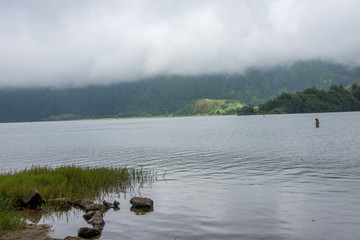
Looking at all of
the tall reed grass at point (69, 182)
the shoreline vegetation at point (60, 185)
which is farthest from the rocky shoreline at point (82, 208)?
the tall reed grass at point (69, 182)

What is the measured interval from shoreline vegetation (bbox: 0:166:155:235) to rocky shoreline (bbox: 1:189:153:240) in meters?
0.66

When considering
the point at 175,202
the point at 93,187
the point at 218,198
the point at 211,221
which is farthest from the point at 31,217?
the point at 218,198

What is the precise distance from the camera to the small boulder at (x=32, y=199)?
24031 mm

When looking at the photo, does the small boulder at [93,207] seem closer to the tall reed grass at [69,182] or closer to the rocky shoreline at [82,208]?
the rocky shoreline at [82,208]

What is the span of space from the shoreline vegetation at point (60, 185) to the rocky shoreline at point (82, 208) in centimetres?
66

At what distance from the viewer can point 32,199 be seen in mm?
24125

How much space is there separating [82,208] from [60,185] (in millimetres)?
5754

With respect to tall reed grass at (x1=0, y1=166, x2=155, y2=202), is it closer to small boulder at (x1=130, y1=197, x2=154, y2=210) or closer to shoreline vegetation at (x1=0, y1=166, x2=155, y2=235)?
shoreline vegetation at (x1=0, y1=166, x2=155, y2=235)

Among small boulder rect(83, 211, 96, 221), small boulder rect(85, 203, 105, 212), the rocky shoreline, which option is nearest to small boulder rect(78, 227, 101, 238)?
the rocky shoreline

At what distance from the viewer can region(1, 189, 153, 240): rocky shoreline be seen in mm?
18281

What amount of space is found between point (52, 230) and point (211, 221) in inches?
420

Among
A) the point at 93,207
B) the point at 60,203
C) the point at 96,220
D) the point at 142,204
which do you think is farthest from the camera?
the point at 60,203

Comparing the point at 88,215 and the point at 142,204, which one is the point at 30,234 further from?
the point at 142,204

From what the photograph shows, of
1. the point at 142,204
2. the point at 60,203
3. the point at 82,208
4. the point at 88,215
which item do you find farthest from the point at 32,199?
the point at 142,204
